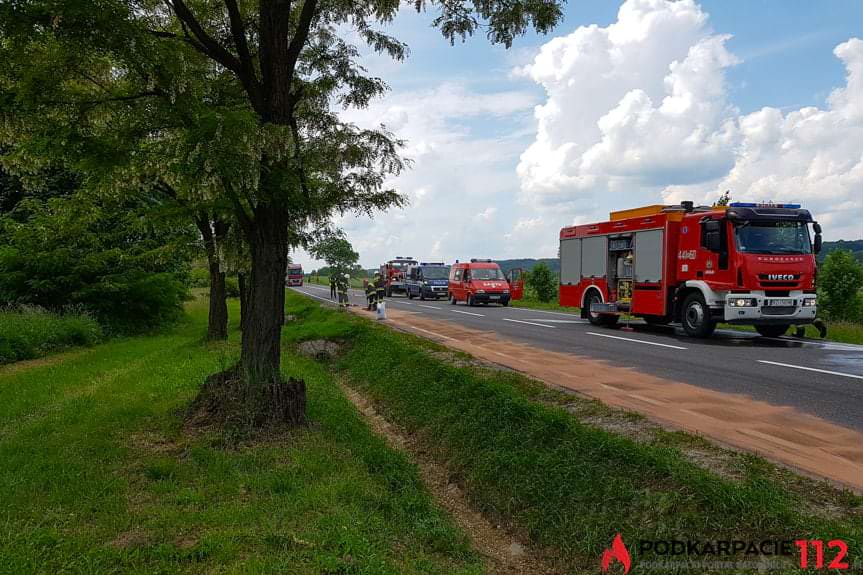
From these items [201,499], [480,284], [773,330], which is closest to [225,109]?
[201,499]

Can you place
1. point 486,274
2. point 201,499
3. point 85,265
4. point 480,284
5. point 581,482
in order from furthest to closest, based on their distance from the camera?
point 486,274 → point 480,284 → point 85,265 → point 581,482 → point 201,499

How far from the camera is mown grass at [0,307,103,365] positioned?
598 inches

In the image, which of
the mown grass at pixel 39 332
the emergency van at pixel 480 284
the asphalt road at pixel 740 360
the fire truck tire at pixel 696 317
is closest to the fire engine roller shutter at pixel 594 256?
the asphalt road at pixel 740 360

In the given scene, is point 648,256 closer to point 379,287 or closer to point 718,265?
point 718,265

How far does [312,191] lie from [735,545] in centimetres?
608

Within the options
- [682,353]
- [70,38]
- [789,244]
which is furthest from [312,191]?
[789,244]

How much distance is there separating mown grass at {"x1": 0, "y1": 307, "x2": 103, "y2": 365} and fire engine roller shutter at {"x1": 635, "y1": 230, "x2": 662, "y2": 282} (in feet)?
52.5

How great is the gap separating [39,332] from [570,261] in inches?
623

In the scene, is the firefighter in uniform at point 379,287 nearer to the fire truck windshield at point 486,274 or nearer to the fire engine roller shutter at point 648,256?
the fire truck windshield at point 486,274

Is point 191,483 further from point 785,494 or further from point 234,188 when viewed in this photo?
point 785,494

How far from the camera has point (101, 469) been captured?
581 cm

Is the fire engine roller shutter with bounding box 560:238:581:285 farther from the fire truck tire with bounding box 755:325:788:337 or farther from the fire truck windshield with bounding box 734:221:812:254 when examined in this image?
the fire truck windshield with bounding box 734:221:812:254

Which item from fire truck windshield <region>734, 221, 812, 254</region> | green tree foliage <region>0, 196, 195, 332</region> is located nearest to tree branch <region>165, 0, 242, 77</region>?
green tree foliage <region>0, 196, 195, 332</region>

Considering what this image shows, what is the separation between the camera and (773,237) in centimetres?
1382
